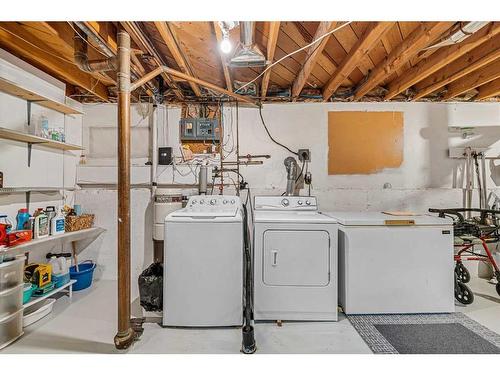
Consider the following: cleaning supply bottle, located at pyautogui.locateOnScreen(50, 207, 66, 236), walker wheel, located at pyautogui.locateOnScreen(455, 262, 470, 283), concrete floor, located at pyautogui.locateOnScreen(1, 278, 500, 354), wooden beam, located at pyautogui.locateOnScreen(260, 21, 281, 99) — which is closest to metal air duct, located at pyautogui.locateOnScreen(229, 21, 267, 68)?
wooden beam, located at pyautogui.locateOnScreen(260, 21, 281, 99)

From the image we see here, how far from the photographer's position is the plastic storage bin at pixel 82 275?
3.12 meters

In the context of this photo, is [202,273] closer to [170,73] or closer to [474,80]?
[170,73]

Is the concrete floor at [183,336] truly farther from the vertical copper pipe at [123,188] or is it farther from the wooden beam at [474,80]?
the wooden beam at [474,80]

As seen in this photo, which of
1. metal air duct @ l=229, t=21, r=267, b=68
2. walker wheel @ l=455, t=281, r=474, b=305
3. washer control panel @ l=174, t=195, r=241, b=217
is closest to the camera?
metal air duct @ l=229, t=21, r=267, b=68

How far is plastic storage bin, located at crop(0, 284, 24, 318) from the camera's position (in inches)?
78.1

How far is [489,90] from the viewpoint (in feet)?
10.8

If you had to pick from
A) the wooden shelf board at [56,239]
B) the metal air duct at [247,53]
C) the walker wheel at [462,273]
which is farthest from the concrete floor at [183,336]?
the metal air duct at [247,53]

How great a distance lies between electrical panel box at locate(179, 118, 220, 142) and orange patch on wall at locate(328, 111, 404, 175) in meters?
1.57

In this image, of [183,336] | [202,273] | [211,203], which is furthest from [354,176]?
[183,336]

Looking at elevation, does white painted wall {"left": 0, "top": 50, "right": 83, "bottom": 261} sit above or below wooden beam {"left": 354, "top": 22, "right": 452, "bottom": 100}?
below

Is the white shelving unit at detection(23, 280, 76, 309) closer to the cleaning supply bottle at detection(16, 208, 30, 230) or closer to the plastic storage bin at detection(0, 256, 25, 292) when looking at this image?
the plastic storage bin at detection(0, 256, 25, 292)

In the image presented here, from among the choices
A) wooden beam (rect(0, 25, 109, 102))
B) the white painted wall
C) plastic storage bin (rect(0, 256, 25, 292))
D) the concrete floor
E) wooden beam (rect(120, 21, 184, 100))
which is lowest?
the concrete floor

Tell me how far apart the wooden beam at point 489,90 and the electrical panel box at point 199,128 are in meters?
3.45
